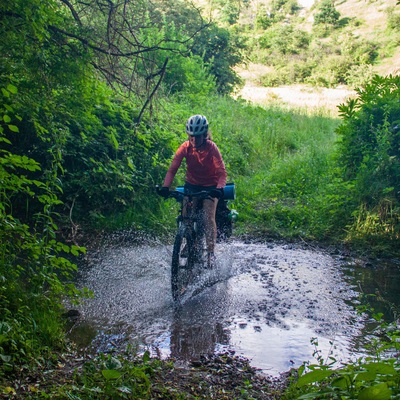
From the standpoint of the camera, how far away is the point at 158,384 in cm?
388

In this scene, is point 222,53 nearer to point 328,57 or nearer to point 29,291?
point 328,57

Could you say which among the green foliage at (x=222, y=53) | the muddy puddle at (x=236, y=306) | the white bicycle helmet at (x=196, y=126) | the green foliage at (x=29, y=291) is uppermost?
the green foliage at (x=222, y=53)

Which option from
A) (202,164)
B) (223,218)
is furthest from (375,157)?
(202,164)

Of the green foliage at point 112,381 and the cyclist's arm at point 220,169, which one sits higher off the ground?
the cyclist's arm at point 220,169

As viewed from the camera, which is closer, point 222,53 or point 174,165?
point 174,165

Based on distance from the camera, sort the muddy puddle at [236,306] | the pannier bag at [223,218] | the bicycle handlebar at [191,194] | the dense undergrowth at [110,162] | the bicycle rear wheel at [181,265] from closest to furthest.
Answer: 1. the dense undergrowth at [110,162]
2. the muddy puddle at [236,306]
3. the bicycle rear wheel at [181,265]
4. the bicycle handlebar at [191,194]
5. the pannier bag at [223,218]

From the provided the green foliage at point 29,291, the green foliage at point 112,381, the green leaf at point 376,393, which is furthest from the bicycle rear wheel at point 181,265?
the green leaf at point 376,393

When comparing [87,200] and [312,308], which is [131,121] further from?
[312,308]

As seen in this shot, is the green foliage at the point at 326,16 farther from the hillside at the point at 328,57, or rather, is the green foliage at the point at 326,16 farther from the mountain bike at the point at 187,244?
the mountain bike at the point at 187,244

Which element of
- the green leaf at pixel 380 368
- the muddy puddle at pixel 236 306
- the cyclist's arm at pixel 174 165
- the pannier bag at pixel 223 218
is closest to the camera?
the green leaf at pixel 380 368

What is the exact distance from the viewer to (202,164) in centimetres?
689

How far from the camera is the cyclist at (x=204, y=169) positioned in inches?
263

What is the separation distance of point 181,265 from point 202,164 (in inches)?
55.2

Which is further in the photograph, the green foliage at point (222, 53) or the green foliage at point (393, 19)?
the green foliage at point (393, 19)
